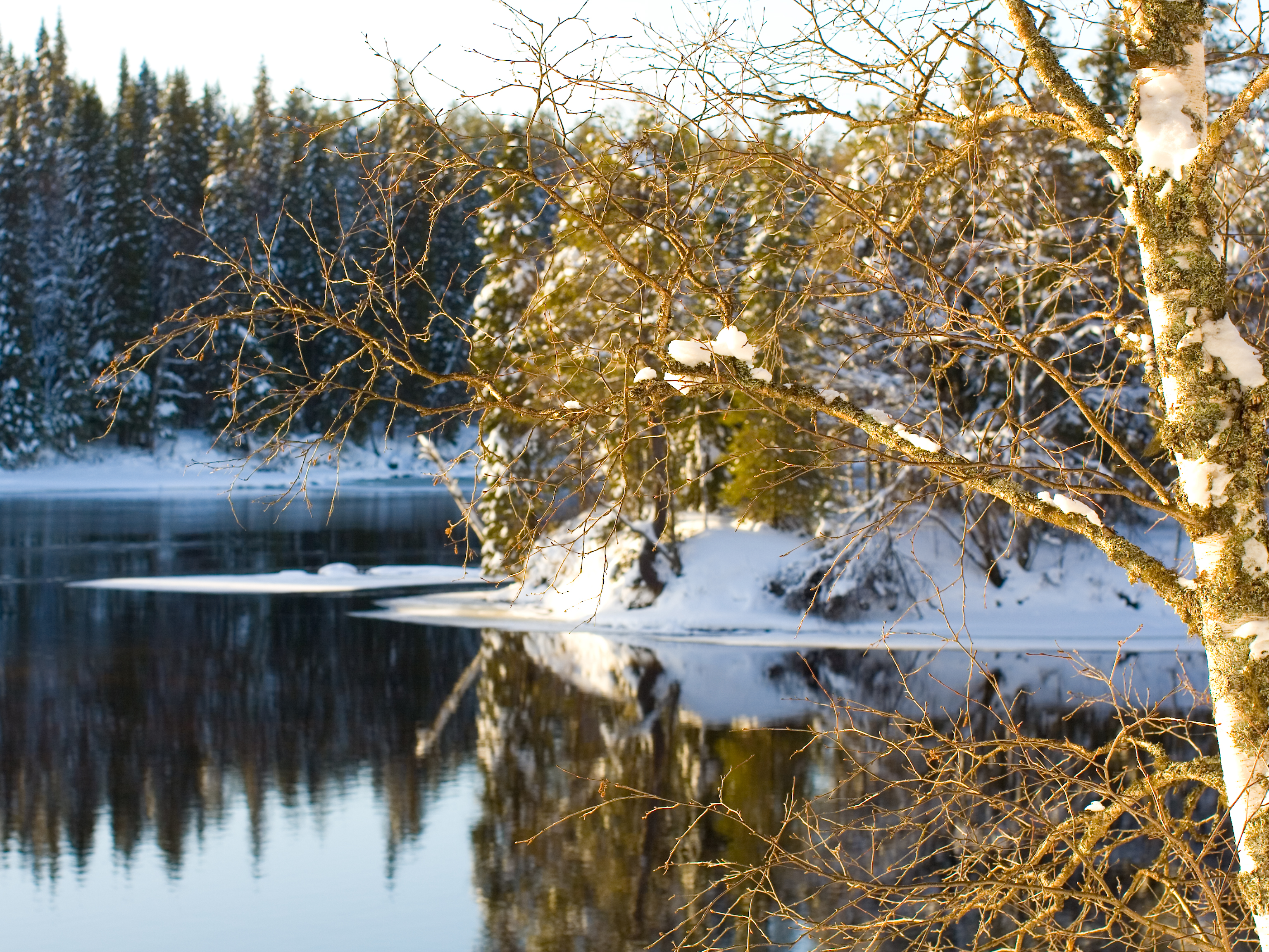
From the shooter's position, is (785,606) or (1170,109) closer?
(1170,109)

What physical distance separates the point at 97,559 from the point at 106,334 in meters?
29.4

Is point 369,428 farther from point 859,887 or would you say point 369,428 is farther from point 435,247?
point 859,887

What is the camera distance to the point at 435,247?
2368 inches

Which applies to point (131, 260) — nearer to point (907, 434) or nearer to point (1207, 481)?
point (907, 434)

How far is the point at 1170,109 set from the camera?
3.46 m

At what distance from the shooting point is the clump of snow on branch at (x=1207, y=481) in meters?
3.39

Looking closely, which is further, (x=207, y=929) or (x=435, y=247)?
(x=435, y=247)

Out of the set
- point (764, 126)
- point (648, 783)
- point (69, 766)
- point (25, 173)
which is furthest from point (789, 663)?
point (25, 173)

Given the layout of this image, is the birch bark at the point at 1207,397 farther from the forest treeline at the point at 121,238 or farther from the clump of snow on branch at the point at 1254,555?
the forest treeline at the point at 121,238

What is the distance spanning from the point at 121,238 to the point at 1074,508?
60113 millimetres

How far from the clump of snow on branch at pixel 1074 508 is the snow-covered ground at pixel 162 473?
46.6 metres

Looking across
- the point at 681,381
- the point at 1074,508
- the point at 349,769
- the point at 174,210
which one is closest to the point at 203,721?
the point at 349,769

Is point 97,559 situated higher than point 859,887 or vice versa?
point 859,887

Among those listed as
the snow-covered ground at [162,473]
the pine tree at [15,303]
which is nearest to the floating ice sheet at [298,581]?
the snow-covered ground at [162,473]
